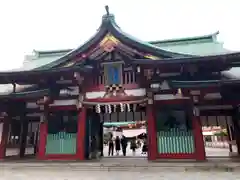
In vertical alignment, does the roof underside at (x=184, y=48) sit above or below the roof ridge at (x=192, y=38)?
below

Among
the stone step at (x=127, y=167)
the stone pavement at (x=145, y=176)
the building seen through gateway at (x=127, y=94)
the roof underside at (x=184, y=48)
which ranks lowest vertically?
the stone pavement at (x=145, y=176)

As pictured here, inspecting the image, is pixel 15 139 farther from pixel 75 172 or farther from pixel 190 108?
pixel 190 108

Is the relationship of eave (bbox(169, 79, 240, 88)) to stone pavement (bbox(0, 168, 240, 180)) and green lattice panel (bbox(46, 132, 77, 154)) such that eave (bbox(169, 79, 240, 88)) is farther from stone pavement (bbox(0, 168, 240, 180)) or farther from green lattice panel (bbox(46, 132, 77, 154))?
green lattice panel (bbox(46, 132, 77, 154))

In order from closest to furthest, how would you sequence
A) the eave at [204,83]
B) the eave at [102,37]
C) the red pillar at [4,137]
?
the eave at [204,83]
the eave at [102,37]
the red pillar at [4,137]

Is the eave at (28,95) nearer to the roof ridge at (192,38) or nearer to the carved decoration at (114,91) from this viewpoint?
the carved decoration at (114,91)

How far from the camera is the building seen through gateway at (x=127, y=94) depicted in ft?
36.9

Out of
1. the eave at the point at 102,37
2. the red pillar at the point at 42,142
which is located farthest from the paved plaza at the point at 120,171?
the eave at the point at 102,37

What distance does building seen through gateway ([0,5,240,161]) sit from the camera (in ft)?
36.9

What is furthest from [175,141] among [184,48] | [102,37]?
[184,48]

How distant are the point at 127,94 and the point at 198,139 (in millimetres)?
4395

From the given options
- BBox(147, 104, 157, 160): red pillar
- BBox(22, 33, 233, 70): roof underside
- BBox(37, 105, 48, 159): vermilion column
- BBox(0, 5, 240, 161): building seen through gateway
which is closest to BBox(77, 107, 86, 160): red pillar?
BBox(0, 5, 240, 161): building seen through gateway

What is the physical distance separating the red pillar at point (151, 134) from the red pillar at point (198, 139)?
201 cm

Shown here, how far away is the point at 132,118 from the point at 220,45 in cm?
863

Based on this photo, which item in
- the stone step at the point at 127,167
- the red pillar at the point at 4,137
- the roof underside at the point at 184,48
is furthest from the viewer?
the roof underside at the point at 184,48
